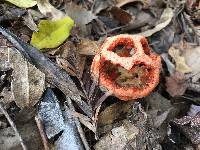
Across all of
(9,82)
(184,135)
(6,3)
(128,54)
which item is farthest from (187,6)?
(9,82)

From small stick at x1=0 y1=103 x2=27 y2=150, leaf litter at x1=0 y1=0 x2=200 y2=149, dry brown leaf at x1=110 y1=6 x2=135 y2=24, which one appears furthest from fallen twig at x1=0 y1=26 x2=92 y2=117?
dry brown leaf at x1=110 y1=6 x2=135 y2=24

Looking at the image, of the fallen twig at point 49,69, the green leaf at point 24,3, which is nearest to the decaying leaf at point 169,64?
the fallen twig at point 49,69

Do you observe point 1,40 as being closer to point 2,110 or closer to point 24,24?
point 24,24

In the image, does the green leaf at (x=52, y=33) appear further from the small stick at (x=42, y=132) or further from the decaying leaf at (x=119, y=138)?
the decaying leaf at (x=119, y=138)

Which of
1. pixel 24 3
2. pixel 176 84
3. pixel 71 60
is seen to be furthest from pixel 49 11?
pixel 176 84

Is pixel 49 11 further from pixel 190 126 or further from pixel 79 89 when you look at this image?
pixel 190 126

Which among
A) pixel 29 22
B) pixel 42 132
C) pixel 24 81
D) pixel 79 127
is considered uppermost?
pixel 29 22

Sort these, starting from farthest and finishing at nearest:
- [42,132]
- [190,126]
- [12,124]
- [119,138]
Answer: [190,126] → [119,138] → [42,132] → [12,124]
